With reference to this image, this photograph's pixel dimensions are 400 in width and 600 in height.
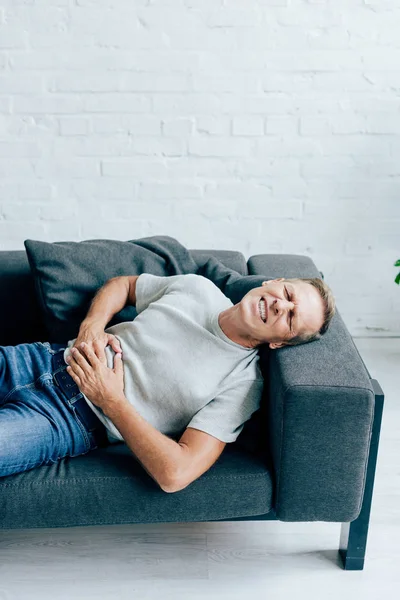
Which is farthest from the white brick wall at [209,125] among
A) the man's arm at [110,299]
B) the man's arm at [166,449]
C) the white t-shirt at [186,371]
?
the man's arm at [166,449]

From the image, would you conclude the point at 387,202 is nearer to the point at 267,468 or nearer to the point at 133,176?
the point at 133,176

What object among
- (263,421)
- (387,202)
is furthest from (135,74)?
(263,421)

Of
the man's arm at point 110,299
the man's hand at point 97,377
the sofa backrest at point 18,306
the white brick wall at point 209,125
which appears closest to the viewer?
the man's hand at point 97,377

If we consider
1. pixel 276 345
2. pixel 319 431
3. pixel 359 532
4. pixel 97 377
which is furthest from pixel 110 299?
pixel 359 532

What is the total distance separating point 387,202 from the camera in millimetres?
3014

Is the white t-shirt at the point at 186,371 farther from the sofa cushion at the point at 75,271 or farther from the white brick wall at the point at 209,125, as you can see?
the white brick wall at the point at 209,125

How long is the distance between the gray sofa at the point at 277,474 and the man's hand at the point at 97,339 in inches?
10.7

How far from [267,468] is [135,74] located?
1.73 m

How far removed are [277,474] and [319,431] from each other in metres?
0.17

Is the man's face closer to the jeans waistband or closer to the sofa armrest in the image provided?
the sofa armrest

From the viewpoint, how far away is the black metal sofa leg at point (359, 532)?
1.77 metres

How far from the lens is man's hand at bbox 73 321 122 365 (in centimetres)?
188

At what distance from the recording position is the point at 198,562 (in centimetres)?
192

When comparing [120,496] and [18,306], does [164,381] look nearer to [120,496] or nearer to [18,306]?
[120,496]
